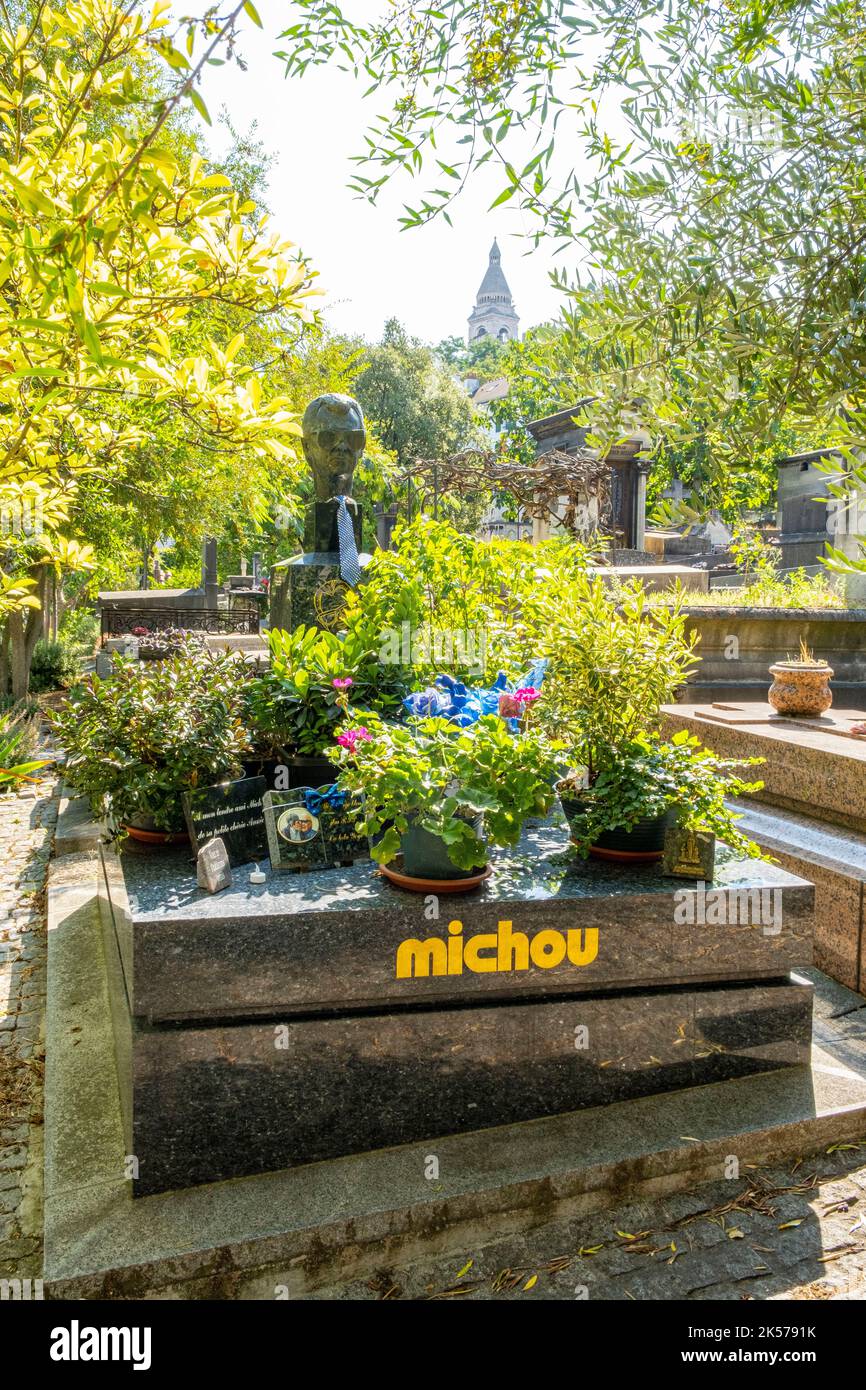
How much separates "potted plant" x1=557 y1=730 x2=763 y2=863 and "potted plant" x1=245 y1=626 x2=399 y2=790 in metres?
1.13

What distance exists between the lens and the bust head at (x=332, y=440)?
18.7ft

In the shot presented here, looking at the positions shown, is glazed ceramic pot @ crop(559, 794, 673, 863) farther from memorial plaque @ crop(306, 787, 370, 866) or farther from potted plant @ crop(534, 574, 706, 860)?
memorial plaque @ crop(306, 787, 370, 866)

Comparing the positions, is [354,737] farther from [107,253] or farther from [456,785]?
[107,253]

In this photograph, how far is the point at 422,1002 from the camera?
8.86 feet

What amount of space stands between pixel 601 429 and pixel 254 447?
1.27 meters

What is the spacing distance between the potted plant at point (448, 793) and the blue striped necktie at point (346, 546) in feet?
9.47

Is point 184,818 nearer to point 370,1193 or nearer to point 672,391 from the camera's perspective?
point 370,1193

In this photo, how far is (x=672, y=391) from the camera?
2.95 metres

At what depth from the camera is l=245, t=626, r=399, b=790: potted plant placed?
148 inches

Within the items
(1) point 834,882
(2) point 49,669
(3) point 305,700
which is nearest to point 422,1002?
(3) point 305,700

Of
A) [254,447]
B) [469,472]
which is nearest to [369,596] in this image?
[254,447]

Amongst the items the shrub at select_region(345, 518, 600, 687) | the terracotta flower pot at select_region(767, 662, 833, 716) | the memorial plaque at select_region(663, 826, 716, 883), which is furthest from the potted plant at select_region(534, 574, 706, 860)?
the terracotta flower pot at select_region(767, 662, 833, 716)

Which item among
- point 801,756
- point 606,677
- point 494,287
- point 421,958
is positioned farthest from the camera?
point 494,287

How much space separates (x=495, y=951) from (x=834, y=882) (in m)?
2.41
